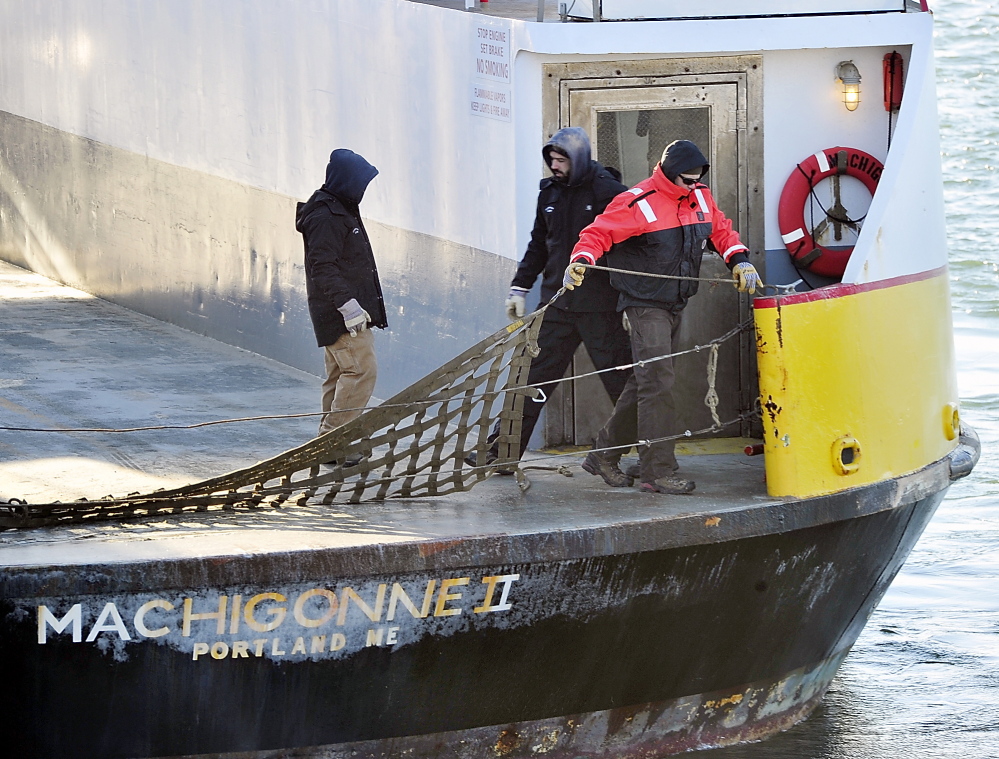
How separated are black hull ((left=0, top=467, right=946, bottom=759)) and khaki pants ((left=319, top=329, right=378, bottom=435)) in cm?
132

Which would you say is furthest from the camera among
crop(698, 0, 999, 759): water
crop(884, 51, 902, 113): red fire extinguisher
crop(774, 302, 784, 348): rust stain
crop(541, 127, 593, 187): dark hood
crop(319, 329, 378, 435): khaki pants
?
crop(884, 51, 902, 113): red fire extinguisher

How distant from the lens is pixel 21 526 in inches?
224

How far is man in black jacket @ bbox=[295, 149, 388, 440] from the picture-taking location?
6562mm

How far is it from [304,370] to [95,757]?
388cm

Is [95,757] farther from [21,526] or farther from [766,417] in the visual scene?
[766,417]

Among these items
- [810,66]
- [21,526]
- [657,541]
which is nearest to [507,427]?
[657,541]

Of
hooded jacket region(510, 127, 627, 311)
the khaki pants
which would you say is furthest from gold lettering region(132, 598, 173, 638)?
hooded jacket region(510, 127, 627, 311)

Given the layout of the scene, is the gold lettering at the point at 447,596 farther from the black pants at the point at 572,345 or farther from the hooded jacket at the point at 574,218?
the hooded jacket at the point at 574,218

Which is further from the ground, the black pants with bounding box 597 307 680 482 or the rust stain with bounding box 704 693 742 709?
the black pants with bounding box 597 307 680 482

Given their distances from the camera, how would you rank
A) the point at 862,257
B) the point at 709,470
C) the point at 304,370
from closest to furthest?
1. the point at 862,257
2. the point at 709,470
3. the point at 304,370

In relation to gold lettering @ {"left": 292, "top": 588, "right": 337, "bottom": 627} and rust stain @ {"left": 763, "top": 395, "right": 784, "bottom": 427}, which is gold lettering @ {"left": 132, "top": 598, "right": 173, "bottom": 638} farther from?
rust stain @ {"left": 763, "top": 395, "right": 784, "bottom": 427}

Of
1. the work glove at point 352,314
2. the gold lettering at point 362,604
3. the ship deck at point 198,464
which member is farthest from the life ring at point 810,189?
the gold lettering at point 362,604

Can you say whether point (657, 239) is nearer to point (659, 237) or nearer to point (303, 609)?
point (659, 237)

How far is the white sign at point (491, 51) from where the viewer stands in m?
6.83
